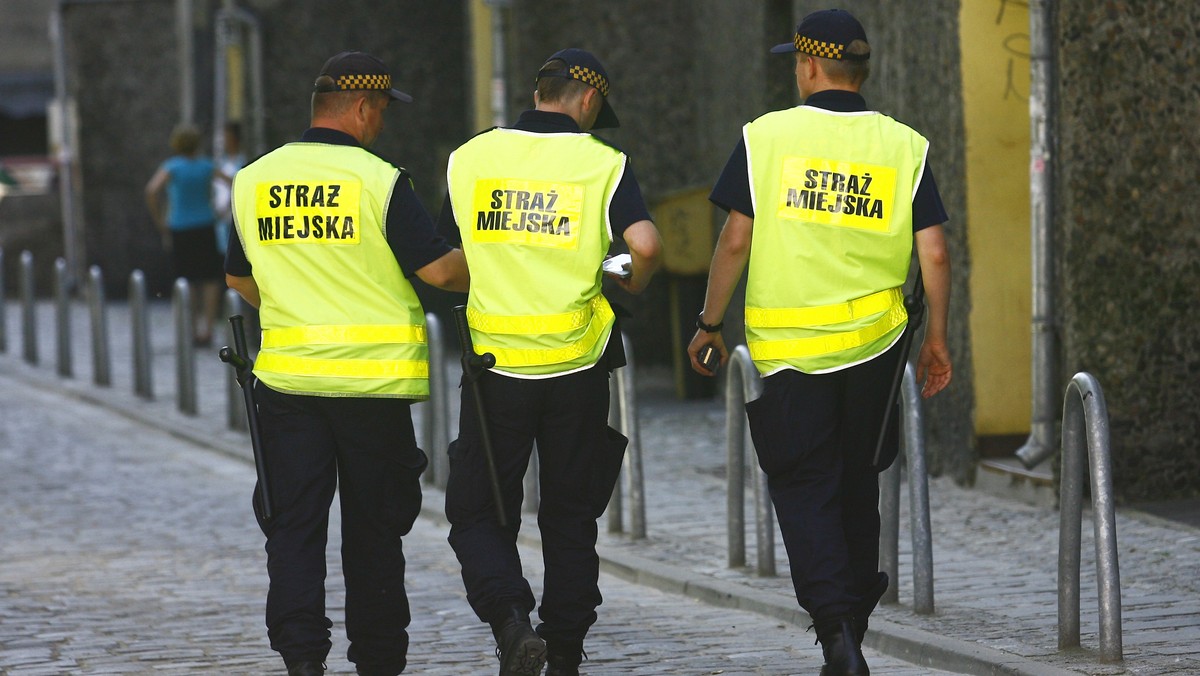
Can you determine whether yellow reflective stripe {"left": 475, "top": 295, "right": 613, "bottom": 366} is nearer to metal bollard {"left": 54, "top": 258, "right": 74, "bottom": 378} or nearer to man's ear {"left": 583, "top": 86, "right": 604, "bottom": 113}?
man's ear {"left": 583, "top": 86, "right": 604, "bottom": 113}

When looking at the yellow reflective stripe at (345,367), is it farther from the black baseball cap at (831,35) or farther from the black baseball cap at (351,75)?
the black baseball cap at (831,35)

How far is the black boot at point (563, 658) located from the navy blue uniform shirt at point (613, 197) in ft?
3.90

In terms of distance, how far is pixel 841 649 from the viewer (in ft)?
19.3

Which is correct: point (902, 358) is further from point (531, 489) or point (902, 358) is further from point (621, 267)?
point (531, 489)

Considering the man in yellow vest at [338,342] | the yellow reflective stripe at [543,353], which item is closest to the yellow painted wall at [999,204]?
the yellow reflective stripe at [543,353]

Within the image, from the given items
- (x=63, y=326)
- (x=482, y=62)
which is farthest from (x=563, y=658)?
(x=63, y=326)

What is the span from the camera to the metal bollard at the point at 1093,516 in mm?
6113

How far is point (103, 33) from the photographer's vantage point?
2694 cm

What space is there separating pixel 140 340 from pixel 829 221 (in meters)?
10.6

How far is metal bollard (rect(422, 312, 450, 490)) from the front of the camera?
435 inches

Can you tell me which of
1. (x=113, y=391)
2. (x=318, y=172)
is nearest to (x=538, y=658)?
(x=318, y=172)

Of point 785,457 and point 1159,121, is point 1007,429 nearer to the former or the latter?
point 1159,121

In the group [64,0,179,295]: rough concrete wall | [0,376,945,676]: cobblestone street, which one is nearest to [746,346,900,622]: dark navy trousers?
[0,376,945,676]: cobblestone street

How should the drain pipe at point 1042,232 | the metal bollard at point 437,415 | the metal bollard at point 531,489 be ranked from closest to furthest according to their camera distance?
the drain pipe at point 1042,232 → the metal bollard at point 531,489 → the metal bollard at point 437,415
